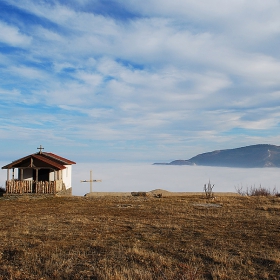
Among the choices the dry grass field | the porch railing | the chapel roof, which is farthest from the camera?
the chapel roof

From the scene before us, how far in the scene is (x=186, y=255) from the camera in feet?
32.0

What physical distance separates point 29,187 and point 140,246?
68.5 feet

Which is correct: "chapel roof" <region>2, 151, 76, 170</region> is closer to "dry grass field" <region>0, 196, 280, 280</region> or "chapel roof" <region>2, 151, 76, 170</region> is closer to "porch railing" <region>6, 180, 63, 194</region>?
"porch railing" <region>6, 180, 63, 194</region>

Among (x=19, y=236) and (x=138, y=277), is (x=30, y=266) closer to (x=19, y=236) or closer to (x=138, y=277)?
(x=138, y=277)

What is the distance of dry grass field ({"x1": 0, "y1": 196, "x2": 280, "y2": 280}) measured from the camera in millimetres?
8352

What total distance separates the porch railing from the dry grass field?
35.9ft

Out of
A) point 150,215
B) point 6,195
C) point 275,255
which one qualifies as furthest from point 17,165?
point 275,255

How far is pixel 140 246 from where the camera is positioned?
1084 cm

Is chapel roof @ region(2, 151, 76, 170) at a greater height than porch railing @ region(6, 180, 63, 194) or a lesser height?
greater

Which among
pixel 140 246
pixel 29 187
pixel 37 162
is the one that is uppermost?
pixel 37 162

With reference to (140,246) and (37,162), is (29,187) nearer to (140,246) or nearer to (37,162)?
(37,162)

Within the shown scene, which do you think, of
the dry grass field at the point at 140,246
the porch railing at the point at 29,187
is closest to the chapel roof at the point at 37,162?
the porch railing at the point at 29,187

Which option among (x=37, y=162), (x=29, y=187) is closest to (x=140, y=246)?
(x=29, y=187)

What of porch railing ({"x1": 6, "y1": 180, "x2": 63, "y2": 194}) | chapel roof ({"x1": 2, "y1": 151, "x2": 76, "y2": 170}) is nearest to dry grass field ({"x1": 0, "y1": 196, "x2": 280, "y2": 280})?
porch railing ({"x1": 6, "y1": 180, "x2": 63, "y2": 194})
